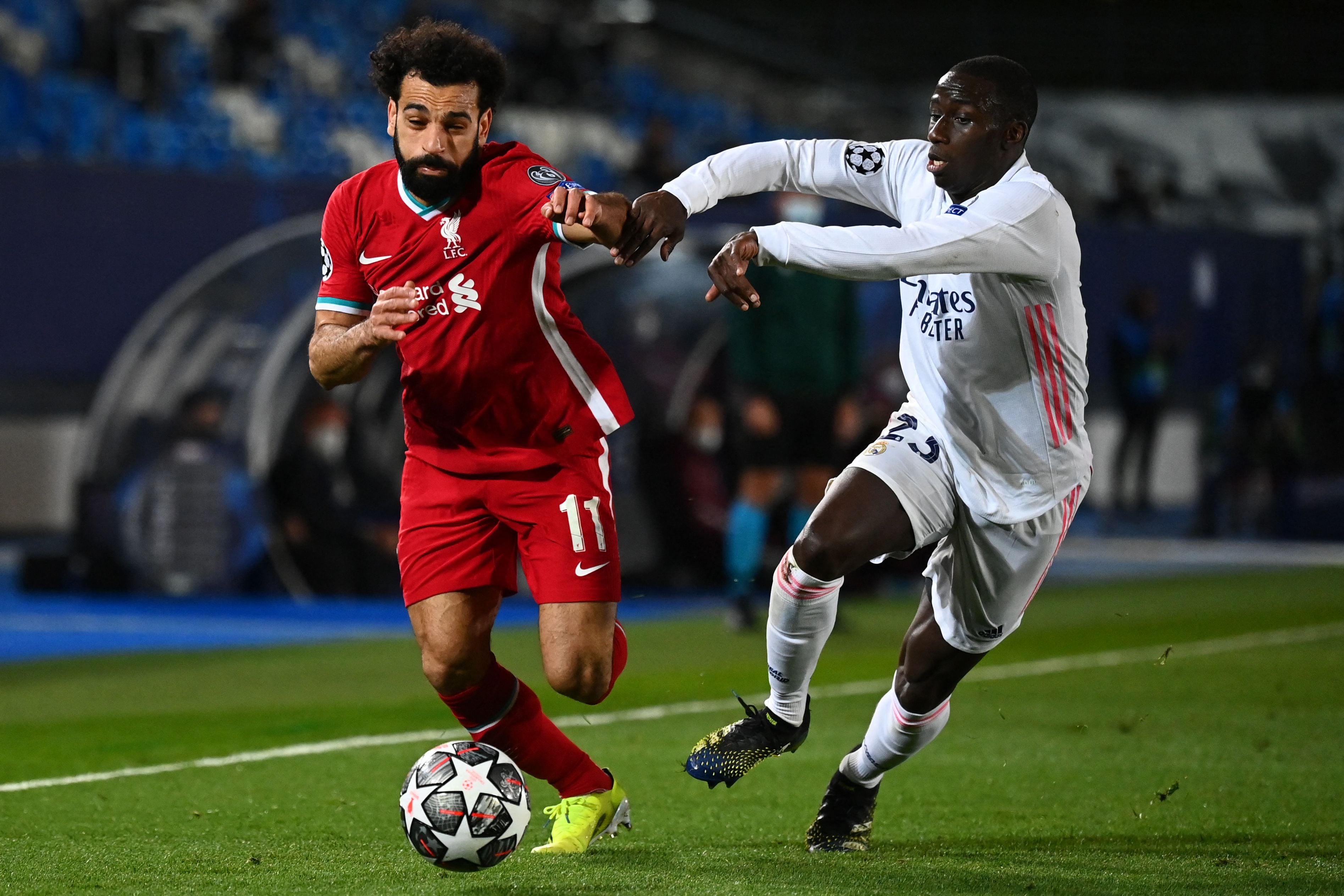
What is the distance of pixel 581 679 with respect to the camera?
473 centimetres

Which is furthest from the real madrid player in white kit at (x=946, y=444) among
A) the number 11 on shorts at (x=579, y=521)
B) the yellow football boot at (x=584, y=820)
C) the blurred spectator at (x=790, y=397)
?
the blurred spectator at (x=790, y=397)

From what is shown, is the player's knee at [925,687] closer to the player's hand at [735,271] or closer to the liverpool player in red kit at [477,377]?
the liverpool player in red kit at [477,377]

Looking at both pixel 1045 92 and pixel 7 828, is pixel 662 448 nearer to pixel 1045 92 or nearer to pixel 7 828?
pixel 7 828

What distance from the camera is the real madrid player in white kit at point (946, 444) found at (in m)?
4.74

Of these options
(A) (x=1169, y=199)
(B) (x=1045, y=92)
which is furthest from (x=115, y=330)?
(B) (x=1045, y=92)

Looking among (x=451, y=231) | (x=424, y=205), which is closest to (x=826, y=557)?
(x=451, y=231)

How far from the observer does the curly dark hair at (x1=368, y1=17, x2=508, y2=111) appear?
4578 millimetres

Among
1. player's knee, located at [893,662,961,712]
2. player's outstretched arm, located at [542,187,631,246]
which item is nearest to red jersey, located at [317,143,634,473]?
player's outstretched arm, located at [542,187,631,246]

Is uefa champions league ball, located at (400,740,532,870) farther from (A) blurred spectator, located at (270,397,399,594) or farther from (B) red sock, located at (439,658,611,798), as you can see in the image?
(A) blurred spectator, located at (270,397,399,594)

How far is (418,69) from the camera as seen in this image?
4.60 metres

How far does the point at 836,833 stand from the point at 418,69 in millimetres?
2511

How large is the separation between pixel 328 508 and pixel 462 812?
27.4 feet

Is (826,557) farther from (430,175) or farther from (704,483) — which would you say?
(704,483)

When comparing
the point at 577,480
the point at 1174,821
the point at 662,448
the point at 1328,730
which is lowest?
the point at 662,448
